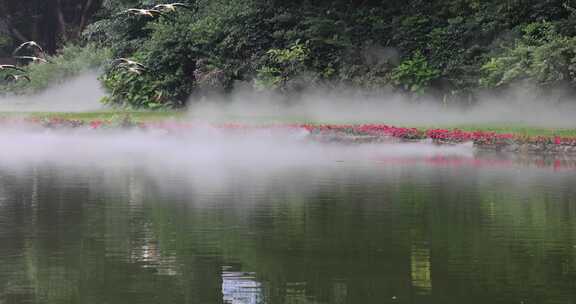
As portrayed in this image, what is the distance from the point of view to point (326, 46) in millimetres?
39188

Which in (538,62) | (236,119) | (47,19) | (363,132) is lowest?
(363,132)

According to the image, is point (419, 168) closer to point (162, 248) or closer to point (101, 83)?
point (162, 248)

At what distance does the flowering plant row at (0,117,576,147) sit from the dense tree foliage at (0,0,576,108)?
5.91 meters

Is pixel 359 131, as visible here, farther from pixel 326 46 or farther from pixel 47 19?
pixel 47 19

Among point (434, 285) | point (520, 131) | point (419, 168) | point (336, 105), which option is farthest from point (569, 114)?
point (434, 285)

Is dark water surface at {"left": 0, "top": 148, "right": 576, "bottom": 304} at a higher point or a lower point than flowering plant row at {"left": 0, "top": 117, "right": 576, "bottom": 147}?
lower

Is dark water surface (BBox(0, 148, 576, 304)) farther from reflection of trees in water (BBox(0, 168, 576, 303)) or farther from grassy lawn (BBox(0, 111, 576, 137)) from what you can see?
grassy lawn (BBox(0, 111, 576, 137))

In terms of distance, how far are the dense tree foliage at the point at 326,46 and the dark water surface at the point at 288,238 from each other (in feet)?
55.0

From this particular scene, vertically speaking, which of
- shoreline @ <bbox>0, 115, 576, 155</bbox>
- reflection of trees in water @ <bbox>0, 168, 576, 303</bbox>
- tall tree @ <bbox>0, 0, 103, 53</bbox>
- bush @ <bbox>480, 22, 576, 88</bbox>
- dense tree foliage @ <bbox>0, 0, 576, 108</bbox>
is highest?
tall tree @ <bbox>0, 0, 103, 53</bbox>

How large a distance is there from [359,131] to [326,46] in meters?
10.3

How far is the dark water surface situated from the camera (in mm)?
9352

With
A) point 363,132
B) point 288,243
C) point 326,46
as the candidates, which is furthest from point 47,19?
point 288,243

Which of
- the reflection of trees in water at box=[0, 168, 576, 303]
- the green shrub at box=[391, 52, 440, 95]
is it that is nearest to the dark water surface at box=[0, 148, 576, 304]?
the reflection of trees in water at box=[0, 168, 576, 303]

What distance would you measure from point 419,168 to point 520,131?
802 centimetres
